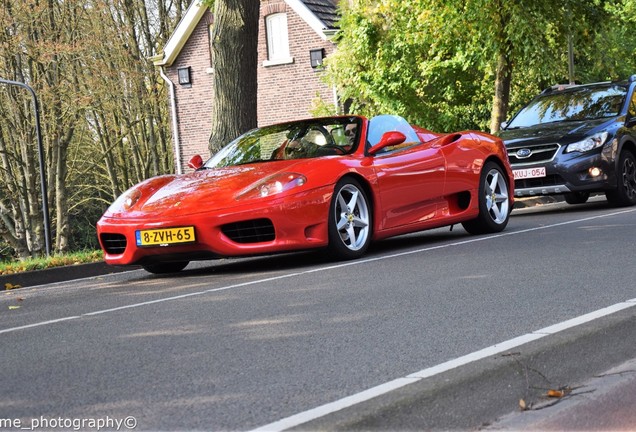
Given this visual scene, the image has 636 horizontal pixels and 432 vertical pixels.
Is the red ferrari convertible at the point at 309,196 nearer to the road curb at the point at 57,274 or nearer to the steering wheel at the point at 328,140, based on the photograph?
the steering wheel at the point at 328,140

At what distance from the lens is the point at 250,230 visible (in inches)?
377

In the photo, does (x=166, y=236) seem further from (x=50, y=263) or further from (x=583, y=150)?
(x=583, y=150)

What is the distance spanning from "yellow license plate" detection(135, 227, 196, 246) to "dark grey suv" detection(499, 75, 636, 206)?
7.07 m

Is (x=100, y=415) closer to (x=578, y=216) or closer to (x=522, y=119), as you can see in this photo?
(x=578, y=216)

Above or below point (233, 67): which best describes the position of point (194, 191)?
below

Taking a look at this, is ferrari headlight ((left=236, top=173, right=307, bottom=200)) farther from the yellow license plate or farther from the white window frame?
the white window frame

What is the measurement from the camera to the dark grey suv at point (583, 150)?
14977 mm

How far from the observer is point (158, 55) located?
37.7m

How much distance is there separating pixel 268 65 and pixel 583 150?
21522 mm

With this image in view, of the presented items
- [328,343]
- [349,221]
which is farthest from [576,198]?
[328,343]

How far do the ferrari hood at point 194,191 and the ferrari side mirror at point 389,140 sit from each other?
0.89 metres

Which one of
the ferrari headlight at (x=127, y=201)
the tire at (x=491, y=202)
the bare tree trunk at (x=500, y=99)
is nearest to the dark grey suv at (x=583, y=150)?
the tire at (x=491, y=202)

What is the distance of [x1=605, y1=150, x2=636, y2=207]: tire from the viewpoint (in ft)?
50.0

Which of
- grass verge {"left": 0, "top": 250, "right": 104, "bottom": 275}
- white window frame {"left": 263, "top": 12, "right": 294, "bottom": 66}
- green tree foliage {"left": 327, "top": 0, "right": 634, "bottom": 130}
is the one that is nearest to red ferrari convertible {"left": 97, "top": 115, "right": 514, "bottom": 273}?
grass verge {"left": 0, "top": 250, "right": 104, "bottom": 275}
